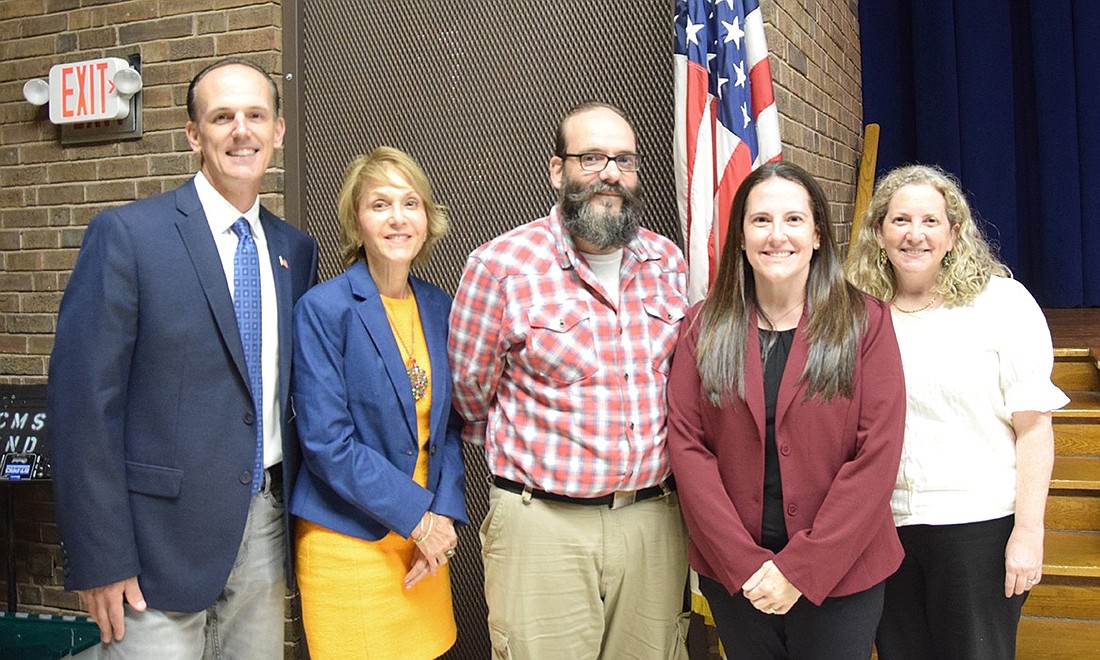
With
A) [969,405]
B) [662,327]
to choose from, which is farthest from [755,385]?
[969,405]

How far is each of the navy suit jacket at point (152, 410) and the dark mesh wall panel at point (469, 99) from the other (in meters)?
1.28

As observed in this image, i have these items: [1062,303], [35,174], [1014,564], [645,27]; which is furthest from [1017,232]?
[35,174]

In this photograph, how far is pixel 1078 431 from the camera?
11.4 ft

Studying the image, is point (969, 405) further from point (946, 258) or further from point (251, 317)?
point (251, 317)

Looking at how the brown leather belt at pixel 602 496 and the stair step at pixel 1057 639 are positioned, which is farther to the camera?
the stair step at pixel 1057 639

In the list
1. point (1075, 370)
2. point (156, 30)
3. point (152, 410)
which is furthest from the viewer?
point (1075, 370)

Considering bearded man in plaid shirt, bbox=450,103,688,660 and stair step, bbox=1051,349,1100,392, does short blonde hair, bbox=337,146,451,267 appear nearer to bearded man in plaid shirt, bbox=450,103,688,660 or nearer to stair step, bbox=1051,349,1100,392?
bearded man in plaid shirt, bbox=450,103,688,660

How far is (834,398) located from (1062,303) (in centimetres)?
466

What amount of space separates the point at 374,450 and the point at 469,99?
1518 millimetres

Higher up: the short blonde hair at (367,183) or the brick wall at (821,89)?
the brick wall at (821,89)

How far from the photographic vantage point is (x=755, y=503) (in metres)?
1.76

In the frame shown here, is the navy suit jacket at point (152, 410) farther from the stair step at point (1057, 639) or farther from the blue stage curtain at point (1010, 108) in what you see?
the blue stage curtain at point (1010, 108)

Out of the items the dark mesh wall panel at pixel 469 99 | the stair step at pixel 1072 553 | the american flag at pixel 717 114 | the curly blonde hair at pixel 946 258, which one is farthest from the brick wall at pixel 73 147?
the stair step at pixel 1072 553

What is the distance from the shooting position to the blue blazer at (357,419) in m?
1.82
